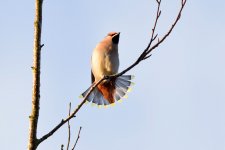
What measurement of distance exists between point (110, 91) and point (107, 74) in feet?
0.74

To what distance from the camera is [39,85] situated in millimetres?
2451

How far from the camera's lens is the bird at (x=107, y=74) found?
5277 mm

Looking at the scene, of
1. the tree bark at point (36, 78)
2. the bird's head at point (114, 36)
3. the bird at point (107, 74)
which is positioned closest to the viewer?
the tree bark at point (36, 78)

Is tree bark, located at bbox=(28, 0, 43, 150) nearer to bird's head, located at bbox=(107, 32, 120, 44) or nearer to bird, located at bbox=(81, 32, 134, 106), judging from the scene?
bird, located at bbox=(81, 32, 134, 106)

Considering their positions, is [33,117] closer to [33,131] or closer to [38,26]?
[33,131]

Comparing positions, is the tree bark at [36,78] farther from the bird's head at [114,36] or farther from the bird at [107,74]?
the bird's head at [114,36]

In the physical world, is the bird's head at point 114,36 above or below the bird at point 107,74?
above

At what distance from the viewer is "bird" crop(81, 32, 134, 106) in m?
5.28

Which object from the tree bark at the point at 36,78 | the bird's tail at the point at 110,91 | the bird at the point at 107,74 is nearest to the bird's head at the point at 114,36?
the bird at the point at 107,74

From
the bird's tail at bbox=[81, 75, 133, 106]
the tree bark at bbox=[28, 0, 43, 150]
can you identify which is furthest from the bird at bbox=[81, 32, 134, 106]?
the tree bark at bbox=[28, 0, 43, 150]

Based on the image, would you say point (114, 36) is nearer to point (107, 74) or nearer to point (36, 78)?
point (107, 74)

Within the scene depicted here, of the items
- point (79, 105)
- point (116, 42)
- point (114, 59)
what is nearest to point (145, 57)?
point (79, 105)

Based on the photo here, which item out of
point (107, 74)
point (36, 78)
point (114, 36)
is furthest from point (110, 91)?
point (36, 78)

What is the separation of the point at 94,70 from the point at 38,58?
9.81 ft
